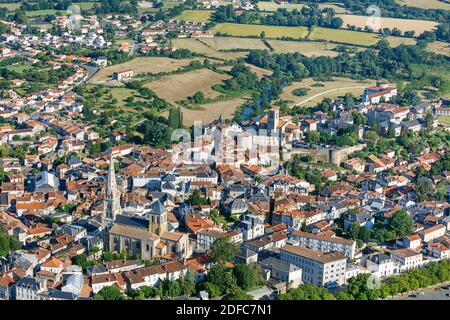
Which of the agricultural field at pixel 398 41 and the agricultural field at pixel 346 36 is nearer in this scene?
the agricultural field at pixel 398 41

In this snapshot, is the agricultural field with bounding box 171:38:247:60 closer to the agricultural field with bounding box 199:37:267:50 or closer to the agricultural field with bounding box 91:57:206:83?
the agricultural field with bounding box 199:37:267:50

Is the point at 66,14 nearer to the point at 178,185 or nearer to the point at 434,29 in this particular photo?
the point at 434,29

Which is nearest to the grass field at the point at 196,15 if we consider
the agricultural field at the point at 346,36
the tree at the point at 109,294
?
the agricultural field at the point at 346,36

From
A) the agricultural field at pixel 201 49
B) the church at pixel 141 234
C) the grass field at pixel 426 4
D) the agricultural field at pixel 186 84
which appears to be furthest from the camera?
the grass field at pixel 426 4

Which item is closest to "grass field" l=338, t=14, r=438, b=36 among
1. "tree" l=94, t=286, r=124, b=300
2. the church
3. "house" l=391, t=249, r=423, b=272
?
"house" l=391, t=249, r=423, b=272

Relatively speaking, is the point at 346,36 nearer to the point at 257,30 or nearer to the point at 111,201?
the point at 257,30

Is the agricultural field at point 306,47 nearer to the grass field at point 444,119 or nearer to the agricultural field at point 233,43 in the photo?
the agricultural field at point 233,43

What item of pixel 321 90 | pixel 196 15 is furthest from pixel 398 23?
pixel 321 90
